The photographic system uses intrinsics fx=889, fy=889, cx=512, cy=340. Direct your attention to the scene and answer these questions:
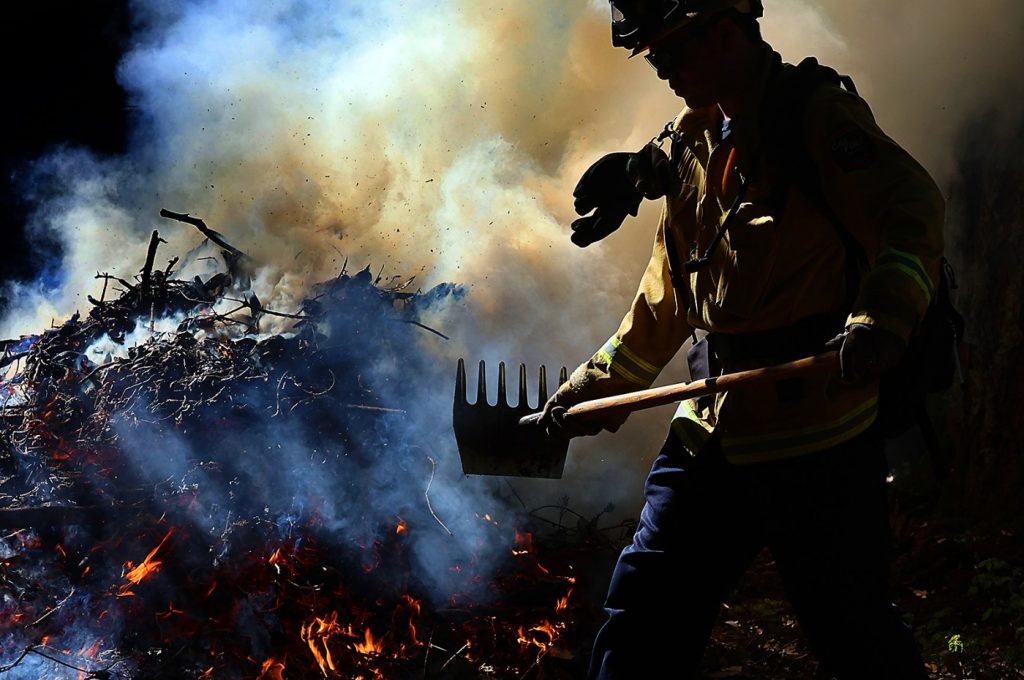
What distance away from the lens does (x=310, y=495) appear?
5.11 m

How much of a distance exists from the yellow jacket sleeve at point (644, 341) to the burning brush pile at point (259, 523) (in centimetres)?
169

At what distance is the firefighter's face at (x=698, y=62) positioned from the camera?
2.68m

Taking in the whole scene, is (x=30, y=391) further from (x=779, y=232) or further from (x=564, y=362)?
(x=779, y=232)

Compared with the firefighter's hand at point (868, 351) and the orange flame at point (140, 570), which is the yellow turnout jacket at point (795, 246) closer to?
the firefighter's hand at point (868, 351)

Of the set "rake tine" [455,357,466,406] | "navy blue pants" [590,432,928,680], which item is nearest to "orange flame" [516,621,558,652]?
"rake tine" [455,357,466,406]

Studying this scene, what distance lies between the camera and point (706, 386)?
8.68 feet

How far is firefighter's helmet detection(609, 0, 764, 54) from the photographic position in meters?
2.63

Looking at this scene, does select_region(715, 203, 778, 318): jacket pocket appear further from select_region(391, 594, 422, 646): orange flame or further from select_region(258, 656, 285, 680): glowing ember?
select_region(258, 656, 285, 680): glowing ember

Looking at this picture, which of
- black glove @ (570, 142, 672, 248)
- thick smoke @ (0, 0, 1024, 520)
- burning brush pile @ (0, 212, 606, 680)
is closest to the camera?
black glove @ (570, 142, 672, 248)

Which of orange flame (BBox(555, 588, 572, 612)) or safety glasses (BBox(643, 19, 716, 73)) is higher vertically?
safety glasses (BBox(643, 19, 716, 73))

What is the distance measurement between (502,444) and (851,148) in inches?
81.6

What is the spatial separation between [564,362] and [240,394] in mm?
2380

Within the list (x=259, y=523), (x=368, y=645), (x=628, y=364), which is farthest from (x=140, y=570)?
(x=628, y=364)

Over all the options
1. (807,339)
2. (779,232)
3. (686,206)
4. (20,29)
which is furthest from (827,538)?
(20,29)
